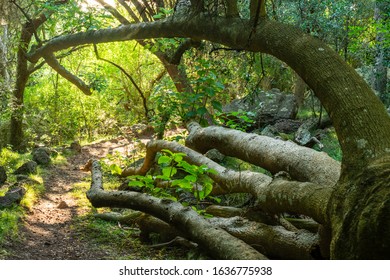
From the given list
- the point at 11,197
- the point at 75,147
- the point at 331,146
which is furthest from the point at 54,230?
the point at 75,147

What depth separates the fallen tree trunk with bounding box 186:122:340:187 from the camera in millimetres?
3690

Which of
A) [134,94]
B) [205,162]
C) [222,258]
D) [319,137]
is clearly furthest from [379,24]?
[134,94]

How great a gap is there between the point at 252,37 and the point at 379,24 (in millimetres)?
6533

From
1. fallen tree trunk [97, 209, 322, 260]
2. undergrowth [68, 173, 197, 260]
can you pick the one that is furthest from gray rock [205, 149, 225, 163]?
fallen tree trunk [97, 209, 322, 260]

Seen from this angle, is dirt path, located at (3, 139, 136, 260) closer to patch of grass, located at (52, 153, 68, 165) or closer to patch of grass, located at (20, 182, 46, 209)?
patch of grass, located at (20, 182, 46, 209)

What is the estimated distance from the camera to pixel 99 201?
4.83 metres

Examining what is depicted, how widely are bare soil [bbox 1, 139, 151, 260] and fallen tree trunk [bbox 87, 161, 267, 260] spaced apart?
50cm

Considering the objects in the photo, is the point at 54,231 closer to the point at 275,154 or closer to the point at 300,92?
the point at 275,154

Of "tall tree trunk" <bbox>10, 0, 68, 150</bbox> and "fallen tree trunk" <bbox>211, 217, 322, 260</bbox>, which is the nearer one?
"fallen tree trunk" <bbox>211, 217, 322, 260</bbox>

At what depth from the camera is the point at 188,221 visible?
3.55m

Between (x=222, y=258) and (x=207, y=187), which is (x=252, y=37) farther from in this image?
(x=222, y=258)

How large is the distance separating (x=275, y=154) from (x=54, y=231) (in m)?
2.39

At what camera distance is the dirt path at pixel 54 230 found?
3789 millimetres

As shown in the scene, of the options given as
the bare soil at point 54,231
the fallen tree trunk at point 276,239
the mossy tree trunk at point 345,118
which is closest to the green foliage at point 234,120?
the mossy tree trunk at point 345,118
